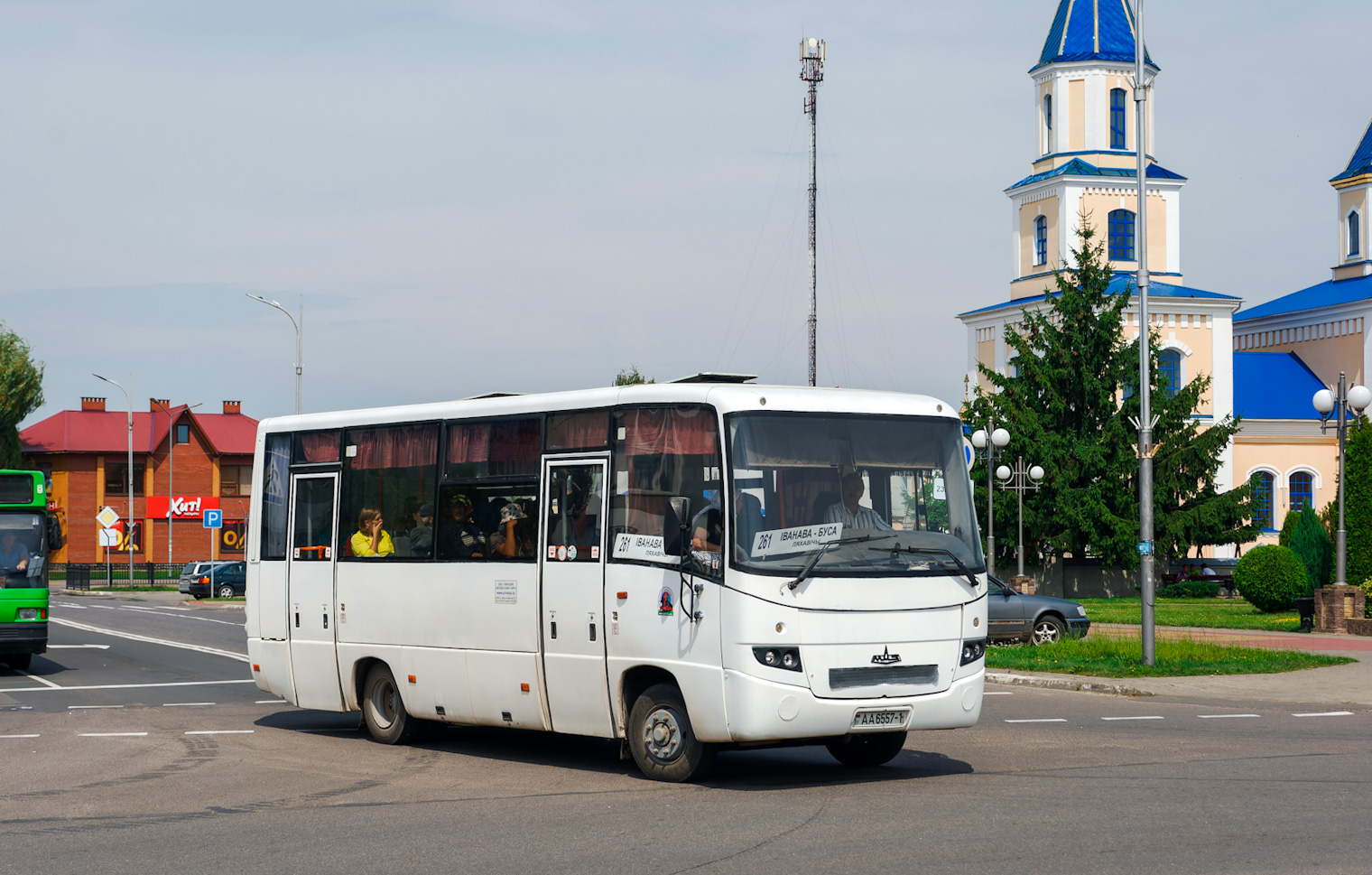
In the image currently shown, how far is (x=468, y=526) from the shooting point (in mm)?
12891

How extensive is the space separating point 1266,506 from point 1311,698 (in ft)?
169

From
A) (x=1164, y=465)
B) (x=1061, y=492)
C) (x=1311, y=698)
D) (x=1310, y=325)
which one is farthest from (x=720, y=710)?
(x=1310, y=325)

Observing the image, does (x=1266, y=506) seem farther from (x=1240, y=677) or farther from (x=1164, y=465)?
(x=1240, y=677)

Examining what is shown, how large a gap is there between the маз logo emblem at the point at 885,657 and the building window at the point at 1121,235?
5628 cm

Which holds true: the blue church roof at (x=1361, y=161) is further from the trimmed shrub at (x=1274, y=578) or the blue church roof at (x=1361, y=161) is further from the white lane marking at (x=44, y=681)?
the white lane marking at (x=44, y=681)

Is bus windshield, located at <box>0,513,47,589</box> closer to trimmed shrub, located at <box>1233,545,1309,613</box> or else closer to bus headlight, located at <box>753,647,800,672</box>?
bus headlight, located at <box>753,647,800,672</box>

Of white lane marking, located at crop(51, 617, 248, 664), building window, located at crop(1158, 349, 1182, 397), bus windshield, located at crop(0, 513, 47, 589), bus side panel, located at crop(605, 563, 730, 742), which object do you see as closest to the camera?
bus side panel, located at crop(605, 563, 730, 742)

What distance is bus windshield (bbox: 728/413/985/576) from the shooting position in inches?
417

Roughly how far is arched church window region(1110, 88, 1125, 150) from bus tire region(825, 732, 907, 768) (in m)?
55.6

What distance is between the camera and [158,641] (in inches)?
1164

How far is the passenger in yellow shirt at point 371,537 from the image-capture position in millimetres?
13719

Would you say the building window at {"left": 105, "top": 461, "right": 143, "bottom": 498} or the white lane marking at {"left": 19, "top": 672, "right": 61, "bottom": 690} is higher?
the building window at {"left": 105, "top": 461, "right": 143, "bottom": 498}

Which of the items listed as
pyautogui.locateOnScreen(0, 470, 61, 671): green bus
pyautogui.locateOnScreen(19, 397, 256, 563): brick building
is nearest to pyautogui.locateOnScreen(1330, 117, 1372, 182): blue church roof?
pyautogui.locateOnScreen(19, 397, 256, 563): brick building

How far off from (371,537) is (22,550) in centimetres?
1088
